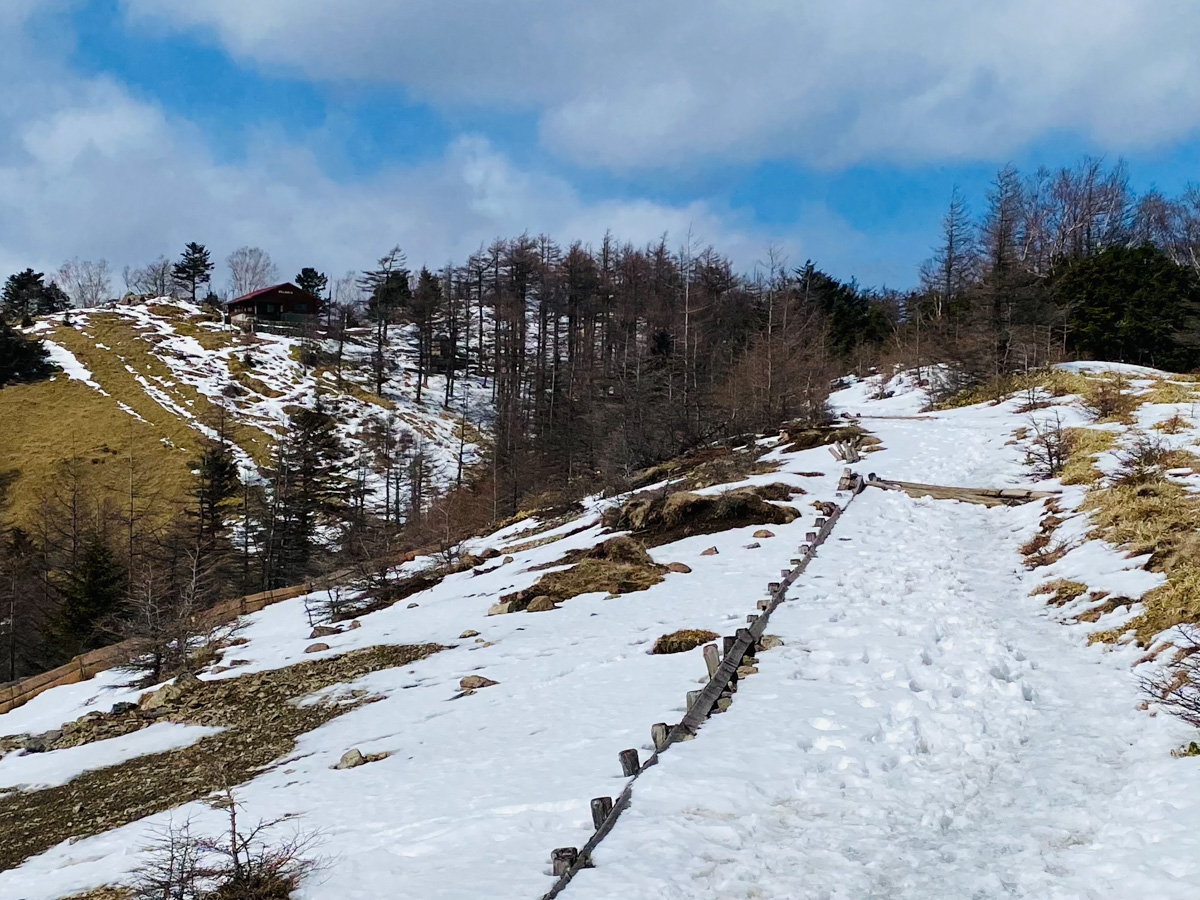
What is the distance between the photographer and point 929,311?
50.8 metres

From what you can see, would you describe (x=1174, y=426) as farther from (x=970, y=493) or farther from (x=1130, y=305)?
(x=1130, y=305)

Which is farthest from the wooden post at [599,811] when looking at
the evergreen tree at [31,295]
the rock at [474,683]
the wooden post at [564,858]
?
the evergreen tree at [31,295]

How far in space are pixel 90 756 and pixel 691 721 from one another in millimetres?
8014

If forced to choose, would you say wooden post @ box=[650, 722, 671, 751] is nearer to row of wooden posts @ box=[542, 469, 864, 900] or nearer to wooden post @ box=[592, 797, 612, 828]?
row of wooden posts @ box=[542, 469, 864, 900]

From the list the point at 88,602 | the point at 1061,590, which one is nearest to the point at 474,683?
the point at 1061,590

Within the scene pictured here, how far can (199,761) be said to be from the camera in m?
8.32

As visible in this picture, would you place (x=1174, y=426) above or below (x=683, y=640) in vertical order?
above

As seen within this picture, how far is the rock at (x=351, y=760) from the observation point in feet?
23.0

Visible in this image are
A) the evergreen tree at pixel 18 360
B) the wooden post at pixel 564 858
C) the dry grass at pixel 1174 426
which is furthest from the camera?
the evergreen tree at pixel 18 360

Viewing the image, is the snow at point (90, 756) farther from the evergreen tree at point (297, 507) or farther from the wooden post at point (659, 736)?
the evergreen tree at point (297, 507)

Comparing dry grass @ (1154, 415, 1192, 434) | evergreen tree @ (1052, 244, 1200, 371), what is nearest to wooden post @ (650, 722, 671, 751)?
dry grass @ (1154, 415, 1192, 434)

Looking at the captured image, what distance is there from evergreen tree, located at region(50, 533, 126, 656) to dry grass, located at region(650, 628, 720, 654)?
83.8 ft

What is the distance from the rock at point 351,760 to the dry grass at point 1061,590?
26.6 ft

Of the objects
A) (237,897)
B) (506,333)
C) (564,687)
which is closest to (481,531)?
(564,687)
